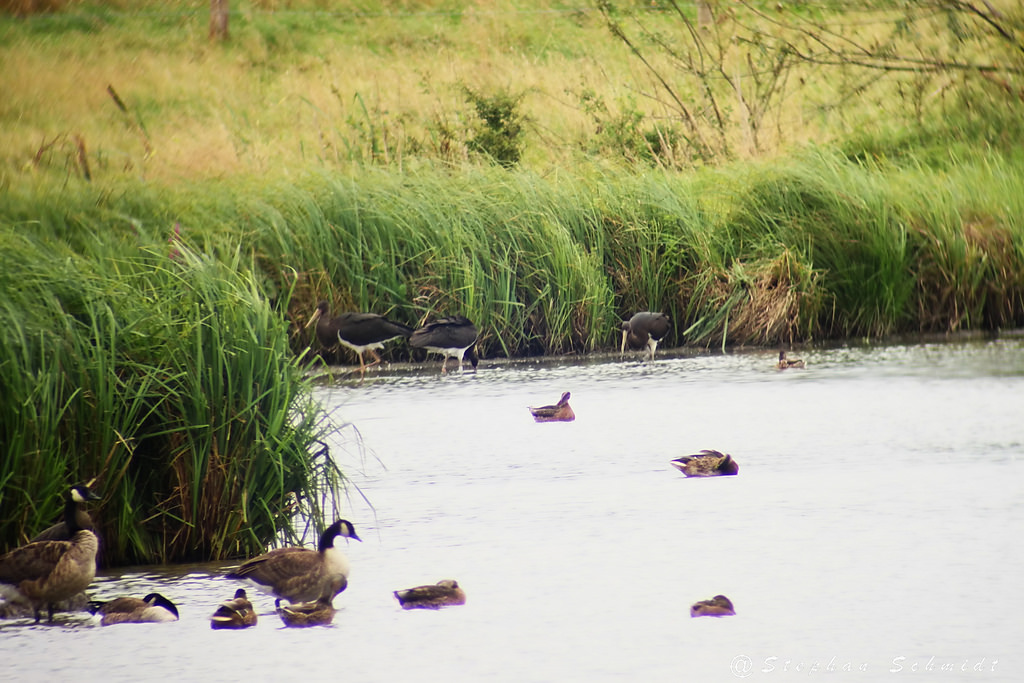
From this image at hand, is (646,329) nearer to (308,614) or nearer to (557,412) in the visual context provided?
(557,412)

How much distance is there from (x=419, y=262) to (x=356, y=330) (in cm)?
121

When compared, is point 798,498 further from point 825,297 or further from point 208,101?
point 208,101

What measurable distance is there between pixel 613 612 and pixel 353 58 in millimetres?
29168


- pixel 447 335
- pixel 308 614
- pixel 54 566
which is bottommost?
pixel 308 614

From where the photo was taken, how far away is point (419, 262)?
487 inches

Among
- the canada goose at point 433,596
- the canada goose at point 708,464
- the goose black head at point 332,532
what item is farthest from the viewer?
the canada goose at point 708,464

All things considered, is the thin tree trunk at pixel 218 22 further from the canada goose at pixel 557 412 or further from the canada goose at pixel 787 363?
the canada goose at pixel 557 412

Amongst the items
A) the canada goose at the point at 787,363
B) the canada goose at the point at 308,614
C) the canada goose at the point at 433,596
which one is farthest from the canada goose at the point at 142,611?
the canada goose at the point at 787,363

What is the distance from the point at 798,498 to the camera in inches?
288

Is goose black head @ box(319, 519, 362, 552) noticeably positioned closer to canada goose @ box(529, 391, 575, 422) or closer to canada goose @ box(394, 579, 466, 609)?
canada goose @ box(394, 579, 466, 609)

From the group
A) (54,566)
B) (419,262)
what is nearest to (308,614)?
(54,566)

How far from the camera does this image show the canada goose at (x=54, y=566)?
208 inches

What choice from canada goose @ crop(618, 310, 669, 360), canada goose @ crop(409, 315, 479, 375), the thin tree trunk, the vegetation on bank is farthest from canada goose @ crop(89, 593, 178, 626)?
the thin tree trunk

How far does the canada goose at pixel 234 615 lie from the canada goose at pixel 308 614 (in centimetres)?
14
